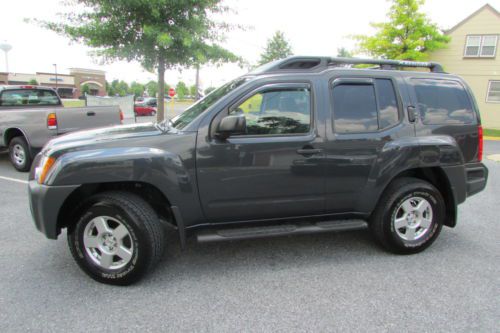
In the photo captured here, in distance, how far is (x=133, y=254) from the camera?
2.76 metres

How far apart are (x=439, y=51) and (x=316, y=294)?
2283 cm

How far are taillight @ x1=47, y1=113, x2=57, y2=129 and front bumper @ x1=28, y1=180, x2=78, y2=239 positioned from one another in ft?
14.7

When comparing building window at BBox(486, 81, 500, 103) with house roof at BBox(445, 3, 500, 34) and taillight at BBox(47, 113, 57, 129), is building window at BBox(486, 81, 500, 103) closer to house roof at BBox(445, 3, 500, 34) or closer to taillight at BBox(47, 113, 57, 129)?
house roof at BBox(445, 3, 500, 34)

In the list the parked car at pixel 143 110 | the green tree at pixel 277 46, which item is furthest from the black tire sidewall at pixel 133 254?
the green tree at pixel 277 46

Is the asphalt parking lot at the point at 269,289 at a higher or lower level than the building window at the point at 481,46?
lower

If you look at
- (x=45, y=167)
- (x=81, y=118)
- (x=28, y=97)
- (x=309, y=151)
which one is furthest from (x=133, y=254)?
(x=28, y=97)

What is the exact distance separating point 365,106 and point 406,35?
18.8m

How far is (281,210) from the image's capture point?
3.08 metres

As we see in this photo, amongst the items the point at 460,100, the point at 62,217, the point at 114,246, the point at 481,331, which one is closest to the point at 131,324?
the point at 114,246

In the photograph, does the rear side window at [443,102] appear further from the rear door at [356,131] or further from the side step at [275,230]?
the side step at [275,230]

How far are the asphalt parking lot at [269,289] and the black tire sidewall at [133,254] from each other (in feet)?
0.35

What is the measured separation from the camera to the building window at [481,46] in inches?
758

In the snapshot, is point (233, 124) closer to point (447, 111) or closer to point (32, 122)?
point (447, 111)

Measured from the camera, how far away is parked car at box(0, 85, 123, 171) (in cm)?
661
